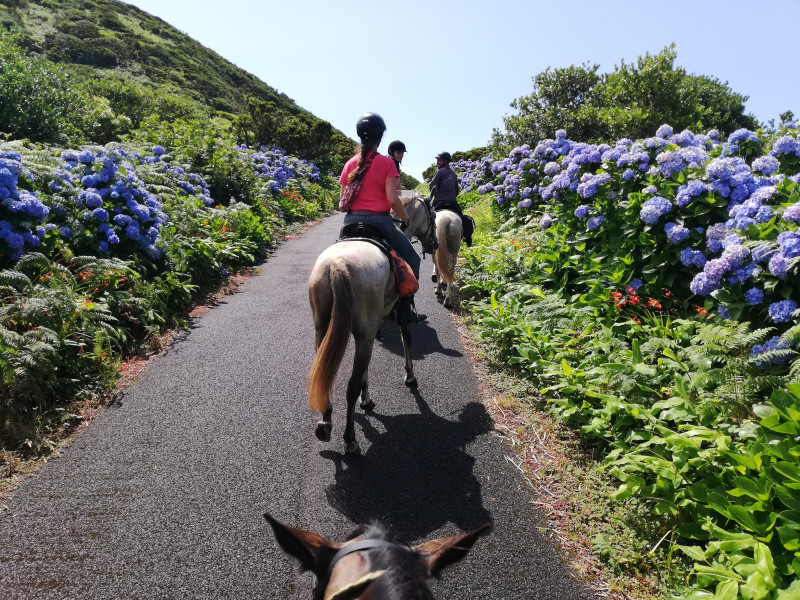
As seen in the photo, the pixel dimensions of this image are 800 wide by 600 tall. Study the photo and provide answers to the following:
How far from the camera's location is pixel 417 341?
21.9 ft

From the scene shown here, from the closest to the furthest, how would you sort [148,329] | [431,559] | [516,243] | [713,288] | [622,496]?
[431,559]
[622,496]
[713,288]
[148,329]
[516,243]

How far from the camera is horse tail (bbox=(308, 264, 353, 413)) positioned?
354 centimetres

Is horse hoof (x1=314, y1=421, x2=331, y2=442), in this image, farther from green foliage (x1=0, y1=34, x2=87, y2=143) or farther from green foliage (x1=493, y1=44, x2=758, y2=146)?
green foliage (x1=493, y1=44, x2=758, y2=146)

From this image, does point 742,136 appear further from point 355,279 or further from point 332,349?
point 332,349

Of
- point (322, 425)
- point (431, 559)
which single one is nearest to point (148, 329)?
point (322, 425)

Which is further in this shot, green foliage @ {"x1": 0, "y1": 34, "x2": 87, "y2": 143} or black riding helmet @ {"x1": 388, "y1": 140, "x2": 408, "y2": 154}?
green foliage @ {"x1": 0, "y1": 34, "x2": 87, "y2": 143}

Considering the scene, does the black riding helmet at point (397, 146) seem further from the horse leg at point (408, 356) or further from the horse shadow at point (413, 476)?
the horse shadow at point (413, 476)

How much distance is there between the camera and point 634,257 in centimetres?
502

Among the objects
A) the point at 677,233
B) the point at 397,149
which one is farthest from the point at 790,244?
the point at 397,149

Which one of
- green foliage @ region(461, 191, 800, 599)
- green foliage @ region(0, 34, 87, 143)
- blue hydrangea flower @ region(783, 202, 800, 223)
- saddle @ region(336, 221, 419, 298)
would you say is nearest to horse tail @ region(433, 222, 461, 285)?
green foliage @ region(461, 191, 800, 599)

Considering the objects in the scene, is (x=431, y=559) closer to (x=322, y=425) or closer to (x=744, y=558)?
(x=744, y=558)

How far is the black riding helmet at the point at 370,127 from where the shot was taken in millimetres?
4543

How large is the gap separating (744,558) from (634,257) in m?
3.55

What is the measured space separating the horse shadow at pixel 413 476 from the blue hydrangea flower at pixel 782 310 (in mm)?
2581
